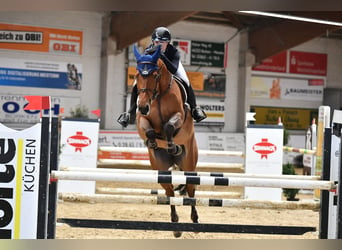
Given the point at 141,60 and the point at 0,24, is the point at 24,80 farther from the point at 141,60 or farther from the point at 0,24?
the point at 141,60

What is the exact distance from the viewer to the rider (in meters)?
3.10

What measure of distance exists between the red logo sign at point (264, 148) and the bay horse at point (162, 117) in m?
2.49

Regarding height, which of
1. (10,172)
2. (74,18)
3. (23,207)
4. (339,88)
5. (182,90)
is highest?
(74,18)

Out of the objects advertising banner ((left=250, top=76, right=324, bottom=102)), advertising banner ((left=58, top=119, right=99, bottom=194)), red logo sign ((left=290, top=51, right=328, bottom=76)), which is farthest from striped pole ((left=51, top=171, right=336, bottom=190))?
red logo sign ((left=290, top=51, right=328, bottom=76))

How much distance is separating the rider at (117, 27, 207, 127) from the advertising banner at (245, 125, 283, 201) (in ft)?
8.23

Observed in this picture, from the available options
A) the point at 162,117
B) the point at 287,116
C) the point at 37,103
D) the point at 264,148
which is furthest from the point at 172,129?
the point at 287,116

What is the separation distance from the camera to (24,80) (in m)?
9.56

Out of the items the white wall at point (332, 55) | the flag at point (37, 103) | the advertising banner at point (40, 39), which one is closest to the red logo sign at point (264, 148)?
the flag at point (37, 103)

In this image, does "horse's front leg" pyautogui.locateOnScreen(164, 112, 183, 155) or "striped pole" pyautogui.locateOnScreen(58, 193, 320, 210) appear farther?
"horse's front leg" pyautogui.locateOnScreen(164, 112, 183, 155)

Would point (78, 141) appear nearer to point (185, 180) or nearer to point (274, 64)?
point (185, 180)

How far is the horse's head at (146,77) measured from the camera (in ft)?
9.72

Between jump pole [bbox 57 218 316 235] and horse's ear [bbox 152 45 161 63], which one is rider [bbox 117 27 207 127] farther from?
jump pole [bbox 57 218 316 235]

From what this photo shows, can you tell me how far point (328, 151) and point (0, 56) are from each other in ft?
26.2

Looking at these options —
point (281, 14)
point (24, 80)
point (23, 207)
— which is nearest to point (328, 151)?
point (23, 207)
